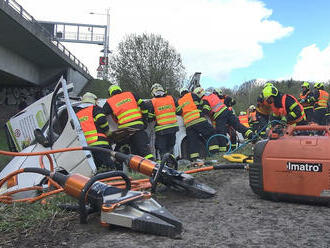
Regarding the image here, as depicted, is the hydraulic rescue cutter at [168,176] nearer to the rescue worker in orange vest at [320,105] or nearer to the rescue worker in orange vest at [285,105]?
the rescue worker in orange vest at [285,105]

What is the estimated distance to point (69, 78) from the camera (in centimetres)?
2462

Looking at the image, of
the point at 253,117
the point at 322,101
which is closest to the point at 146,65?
the point at 253,117

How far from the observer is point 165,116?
6523 mm

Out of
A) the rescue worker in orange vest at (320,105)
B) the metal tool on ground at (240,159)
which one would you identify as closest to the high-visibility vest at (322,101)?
the rescue worker in orange vest at (320,105)

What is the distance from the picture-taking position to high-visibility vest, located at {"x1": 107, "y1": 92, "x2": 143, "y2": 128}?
569 cm

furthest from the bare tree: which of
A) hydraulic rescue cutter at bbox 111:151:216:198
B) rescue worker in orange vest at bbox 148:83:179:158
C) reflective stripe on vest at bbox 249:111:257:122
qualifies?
hydraulic rescue cutter at bbox 111:151:216:198

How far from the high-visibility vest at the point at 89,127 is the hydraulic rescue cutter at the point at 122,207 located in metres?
2.55

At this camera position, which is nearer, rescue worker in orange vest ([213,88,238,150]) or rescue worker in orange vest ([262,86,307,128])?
rescue worker in orange vest ([262,86,307,128])

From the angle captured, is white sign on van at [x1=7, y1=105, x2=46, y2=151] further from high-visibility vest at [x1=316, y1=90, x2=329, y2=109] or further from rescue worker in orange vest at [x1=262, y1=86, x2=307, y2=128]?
high-visibility vest at [x1=316, y1=90, x2=329, y2=109]

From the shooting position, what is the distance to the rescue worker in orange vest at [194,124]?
7.00 meters

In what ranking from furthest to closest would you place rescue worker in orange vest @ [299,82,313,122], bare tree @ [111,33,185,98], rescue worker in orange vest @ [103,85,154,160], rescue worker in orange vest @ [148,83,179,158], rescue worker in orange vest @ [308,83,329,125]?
bare tree @ [111,33,185,98], rescue worker in orange vest @ [308,83,329,125], rescue worker in orange vest @ [299,82,313,122], rescue worker in orange vest @ [148,83,179,158], rescue worker in orange vest @ [103,85,154,160]

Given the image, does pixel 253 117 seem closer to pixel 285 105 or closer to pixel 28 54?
pixel 285 105

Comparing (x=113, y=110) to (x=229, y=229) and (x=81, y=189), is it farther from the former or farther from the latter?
(x=229, y=229)

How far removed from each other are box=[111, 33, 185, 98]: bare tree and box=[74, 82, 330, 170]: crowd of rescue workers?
17231 millimetres
